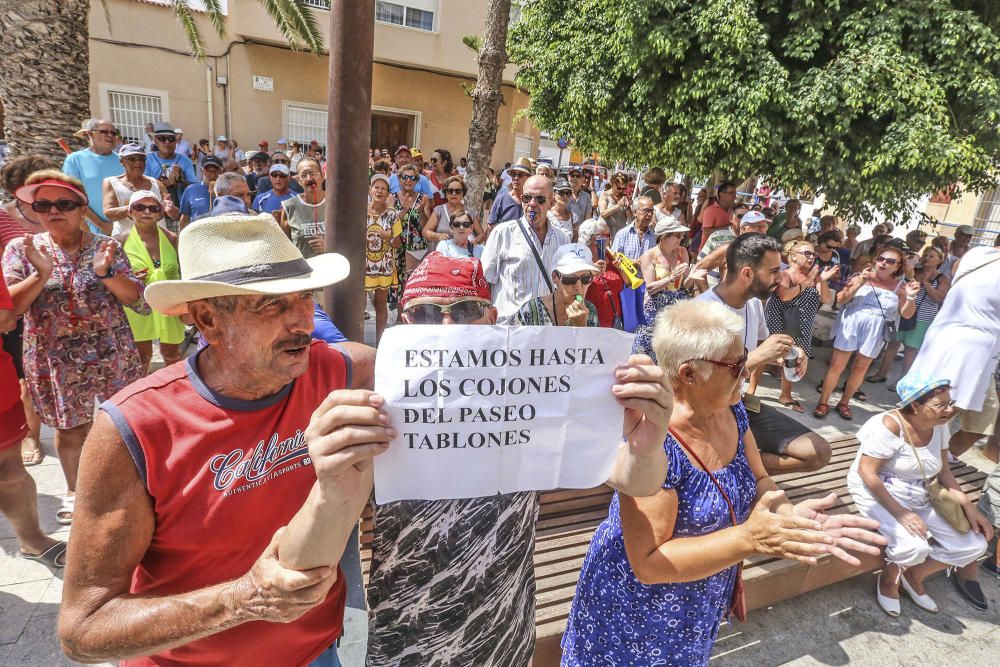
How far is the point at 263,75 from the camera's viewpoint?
58.5ft

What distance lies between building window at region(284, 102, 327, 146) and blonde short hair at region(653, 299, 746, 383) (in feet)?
63.8

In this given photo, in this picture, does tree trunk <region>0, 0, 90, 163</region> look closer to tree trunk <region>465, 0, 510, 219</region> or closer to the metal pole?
tree trunk <region>465, 0, 510, 219</region>

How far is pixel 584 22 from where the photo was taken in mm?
8305

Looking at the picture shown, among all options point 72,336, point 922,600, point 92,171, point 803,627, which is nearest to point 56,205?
point 72,336

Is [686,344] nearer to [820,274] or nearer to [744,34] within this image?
[820,274]

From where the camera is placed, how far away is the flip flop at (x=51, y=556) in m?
3.03

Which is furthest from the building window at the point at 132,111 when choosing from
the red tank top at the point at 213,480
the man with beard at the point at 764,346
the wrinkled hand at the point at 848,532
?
the wrinkled hand at the point at 848,532

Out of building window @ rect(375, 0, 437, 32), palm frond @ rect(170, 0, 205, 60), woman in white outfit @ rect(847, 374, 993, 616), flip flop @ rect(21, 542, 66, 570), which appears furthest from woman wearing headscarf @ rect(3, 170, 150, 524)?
building window @ rect(375, 0, 437, 32)

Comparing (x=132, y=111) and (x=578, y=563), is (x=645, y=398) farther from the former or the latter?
(x=132, y=111)

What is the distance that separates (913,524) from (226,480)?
12.6ft

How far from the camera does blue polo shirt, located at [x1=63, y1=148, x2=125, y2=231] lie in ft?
17.7

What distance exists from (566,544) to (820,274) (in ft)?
17.3

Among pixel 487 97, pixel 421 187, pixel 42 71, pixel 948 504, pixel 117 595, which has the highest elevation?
pixel 487 97

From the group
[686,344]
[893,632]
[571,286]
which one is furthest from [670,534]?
[893,632]
